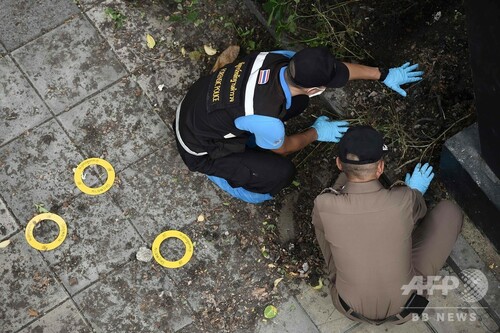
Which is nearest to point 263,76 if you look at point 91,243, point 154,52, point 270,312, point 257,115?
point 257,115

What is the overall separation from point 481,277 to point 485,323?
311 millimetres

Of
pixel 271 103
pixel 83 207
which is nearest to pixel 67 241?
pixel 83 207

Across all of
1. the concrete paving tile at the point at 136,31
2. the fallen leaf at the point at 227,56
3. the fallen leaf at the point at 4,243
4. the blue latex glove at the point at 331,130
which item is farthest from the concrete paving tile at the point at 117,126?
the blue latex glove at the point at 331,130

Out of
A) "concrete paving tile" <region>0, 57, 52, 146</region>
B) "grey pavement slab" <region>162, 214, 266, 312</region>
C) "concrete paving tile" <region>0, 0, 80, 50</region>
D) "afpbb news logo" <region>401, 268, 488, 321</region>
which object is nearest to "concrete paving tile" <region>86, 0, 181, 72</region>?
"concrete paving tile" <region>0, 0, 80, 50</region>

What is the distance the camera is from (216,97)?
149 inches

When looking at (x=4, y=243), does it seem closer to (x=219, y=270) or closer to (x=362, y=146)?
(x=219, y=270)

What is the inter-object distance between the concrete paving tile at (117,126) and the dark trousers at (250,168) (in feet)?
1.46

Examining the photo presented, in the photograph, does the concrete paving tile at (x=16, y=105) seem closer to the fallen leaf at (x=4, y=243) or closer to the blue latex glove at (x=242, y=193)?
the fallen leaf at (x=4, y=243)

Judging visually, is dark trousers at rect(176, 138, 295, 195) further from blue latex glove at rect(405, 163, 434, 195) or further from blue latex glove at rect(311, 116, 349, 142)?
blue latex glove at rect(405, 163, 434, 195)

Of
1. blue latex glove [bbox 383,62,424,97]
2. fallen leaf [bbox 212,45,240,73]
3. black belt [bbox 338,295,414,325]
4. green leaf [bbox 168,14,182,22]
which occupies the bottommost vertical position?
black belt [bbox 338,295,414,325]

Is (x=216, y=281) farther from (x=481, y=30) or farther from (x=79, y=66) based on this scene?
(x=481, y=30)

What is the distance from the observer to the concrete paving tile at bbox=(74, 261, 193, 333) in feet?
14.0

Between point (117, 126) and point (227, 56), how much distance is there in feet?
3.21

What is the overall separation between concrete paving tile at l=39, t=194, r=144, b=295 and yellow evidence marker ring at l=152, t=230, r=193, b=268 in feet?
0.42
